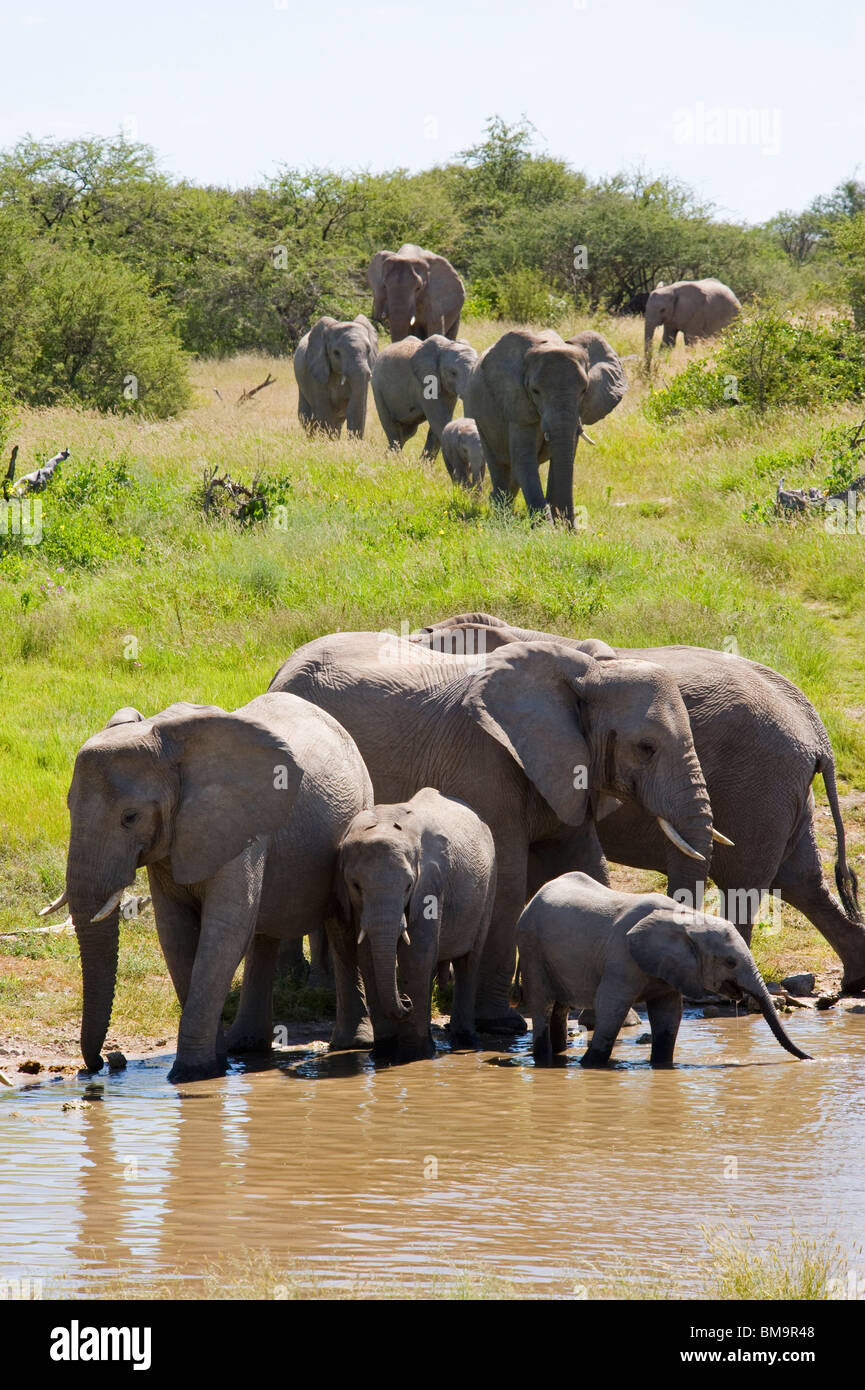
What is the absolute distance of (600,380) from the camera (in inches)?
796

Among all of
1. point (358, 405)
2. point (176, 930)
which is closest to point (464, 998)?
point (176, 930)

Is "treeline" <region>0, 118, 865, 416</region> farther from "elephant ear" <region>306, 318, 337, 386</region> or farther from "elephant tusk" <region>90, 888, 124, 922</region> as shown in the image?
"elephant tusk" <region>90, 888, 124, 922</region>

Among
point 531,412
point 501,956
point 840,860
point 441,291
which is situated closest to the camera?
point 501,956

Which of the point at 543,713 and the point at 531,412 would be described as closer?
the point at 543,713

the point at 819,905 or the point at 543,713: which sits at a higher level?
the point at 543,713

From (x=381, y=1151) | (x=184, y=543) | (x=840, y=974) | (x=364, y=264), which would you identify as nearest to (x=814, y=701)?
(x=840, y=974)

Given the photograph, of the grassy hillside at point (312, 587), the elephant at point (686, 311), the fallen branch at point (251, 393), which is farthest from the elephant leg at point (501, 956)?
the elephant at point (686, 311)

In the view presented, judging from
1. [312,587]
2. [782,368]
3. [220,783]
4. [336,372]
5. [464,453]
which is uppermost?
[336,372]

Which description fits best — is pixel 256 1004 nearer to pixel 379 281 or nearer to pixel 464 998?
pixel 464 998

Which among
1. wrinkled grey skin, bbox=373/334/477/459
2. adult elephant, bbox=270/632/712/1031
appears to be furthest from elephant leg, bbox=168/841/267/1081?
wrinkled grey skin, bbox=373/334/477/459

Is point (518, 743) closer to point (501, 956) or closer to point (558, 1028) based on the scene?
point (501, 956)

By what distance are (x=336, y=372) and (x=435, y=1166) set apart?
19845mm

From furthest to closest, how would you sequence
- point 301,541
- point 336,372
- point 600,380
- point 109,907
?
point 336,372
point 600,380
point 301,541
point 109,907

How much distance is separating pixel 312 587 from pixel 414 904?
6.72m
